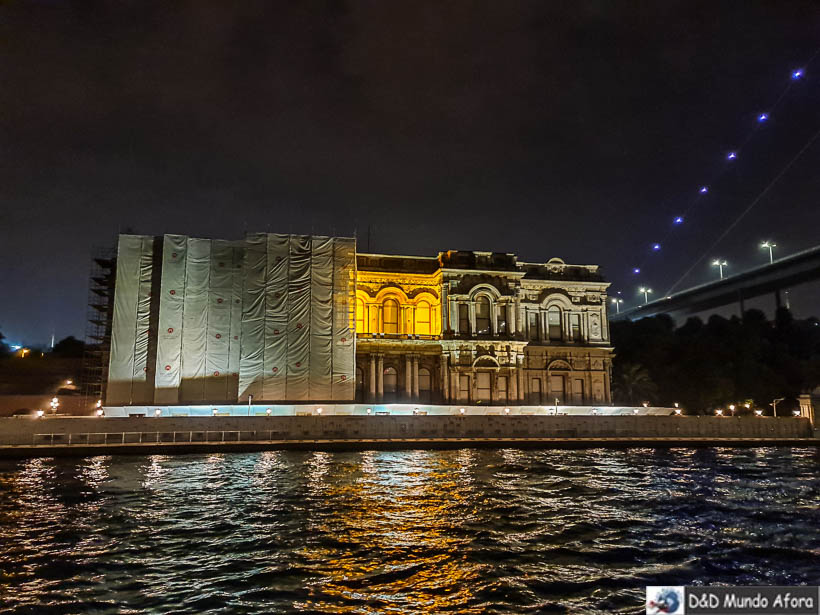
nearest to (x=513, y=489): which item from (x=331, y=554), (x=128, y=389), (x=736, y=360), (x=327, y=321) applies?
(x=331, y=554)

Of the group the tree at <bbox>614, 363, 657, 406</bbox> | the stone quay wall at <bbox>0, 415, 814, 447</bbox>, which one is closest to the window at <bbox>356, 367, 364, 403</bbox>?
the stone quay wall at <bbox>0, 415, 814, 447</bbox>

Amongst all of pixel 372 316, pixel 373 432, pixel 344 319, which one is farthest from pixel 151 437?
pixel 372 316

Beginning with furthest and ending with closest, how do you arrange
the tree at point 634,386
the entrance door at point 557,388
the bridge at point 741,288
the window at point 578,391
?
the bridge at point 741,288 < the tree at point 634,386 < the window at point 578,391 < the entrance door at point 557,388

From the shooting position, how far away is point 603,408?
45.7 meters

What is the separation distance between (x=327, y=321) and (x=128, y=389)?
13.7 metres

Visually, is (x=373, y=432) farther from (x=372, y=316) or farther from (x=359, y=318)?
(x=372, y=316)

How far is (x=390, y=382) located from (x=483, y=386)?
7.58 metres

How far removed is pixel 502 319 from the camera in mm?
47188

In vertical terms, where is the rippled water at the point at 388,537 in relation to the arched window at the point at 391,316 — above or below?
below

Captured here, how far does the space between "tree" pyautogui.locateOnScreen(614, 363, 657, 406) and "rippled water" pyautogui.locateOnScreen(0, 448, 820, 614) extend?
2687 cm

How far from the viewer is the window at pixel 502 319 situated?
4697cm

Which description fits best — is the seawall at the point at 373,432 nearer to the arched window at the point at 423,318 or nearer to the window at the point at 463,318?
the window at the point at 463,318

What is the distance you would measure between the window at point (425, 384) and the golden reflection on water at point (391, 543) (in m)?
21.3

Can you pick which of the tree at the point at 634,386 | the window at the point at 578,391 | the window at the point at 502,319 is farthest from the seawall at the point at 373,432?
the tree at the point at 634,386
